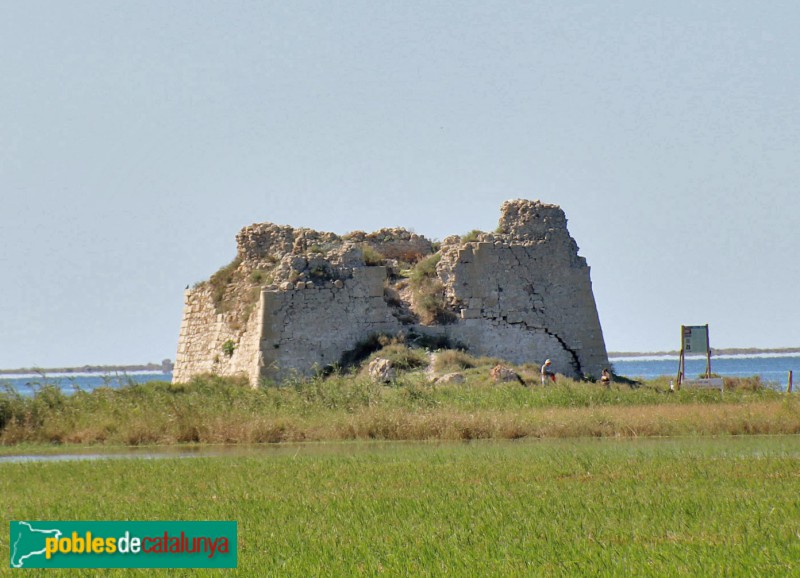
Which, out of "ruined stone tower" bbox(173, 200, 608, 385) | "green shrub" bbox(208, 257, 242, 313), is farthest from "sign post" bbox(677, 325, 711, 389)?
"green shrub" bbox(208, 257, 242, 313)

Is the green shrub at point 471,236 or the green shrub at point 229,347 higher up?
the green shrub at point 471,236

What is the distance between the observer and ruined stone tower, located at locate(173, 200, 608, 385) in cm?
2511

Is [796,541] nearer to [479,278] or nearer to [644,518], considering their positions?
[644,518]

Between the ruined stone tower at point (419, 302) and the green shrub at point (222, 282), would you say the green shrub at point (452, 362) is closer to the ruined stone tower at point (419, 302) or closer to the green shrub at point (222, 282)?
the ruined stone tower at point (419, 302)

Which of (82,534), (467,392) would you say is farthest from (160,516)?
(467,392)

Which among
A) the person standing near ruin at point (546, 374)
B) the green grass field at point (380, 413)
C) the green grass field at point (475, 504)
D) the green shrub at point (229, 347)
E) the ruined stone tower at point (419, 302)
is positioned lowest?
the green grass field at point (475, 504)

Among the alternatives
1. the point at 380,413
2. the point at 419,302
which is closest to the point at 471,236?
the point at 419,302

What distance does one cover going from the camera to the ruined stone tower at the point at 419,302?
82.4 ft

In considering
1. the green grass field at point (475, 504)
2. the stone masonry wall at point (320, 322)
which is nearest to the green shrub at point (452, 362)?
the stone masonry wall at point (320, 322)

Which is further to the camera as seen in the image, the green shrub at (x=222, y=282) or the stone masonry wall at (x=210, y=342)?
the green shrub at (x=222, y=282)

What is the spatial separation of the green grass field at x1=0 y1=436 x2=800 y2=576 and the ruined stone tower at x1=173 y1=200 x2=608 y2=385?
29.9 feet

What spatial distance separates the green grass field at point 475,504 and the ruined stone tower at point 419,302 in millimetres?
9119

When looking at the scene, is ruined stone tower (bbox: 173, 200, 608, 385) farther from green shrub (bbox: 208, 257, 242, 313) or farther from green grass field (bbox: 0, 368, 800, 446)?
green grass field (bbox: 0, 368, 800, 446)

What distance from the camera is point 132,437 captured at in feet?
62.8
